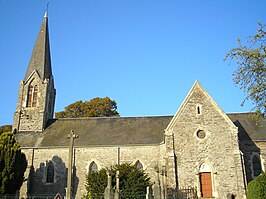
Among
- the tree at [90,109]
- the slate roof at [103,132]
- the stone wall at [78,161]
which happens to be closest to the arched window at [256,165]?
the stone wall at [78,161]

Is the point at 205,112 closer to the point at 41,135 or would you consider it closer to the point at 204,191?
the point at 204,191

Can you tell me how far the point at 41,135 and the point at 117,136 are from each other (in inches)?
324

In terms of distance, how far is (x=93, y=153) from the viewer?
26953 millimetres

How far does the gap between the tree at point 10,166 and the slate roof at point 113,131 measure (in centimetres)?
452

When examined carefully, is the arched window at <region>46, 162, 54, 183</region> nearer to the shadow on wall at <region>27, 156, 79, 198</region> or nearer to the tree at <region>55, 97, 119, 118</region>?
the shadow on wall at <region>27, 156, 79, 198</region>

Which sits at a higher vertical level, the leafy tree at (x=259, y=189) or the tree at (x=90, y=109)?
the tree at (x=90, y=109)

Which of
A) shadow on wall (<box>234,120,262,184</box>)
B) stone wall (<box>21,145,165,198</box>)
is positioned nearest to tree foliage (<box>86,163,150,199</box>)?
stone wall (<box>21,145,165,198</box>)

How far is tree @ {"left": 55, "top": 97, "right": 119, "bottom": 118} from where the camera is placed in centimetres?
4084

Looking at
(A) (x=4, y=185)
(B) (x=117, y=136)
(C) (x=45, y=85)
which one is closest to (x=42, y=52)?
(C) (x=45, y=85)

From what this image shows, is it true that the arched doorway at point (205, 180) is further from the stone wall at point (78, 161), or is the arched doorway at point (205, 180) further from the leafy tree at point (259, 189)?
the leafy tree at point (259, 189)

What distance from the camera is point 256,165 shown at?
83.0 feet

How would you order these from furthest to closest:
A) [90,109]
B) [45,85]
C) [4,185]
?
1. [90,109]
2. [45,85]
3. [4,185]

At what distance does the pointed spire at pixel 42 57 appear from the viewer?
33.4 metres

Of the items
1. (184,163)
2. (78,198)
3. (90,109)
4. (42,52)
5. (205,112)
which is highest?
(42,52)
